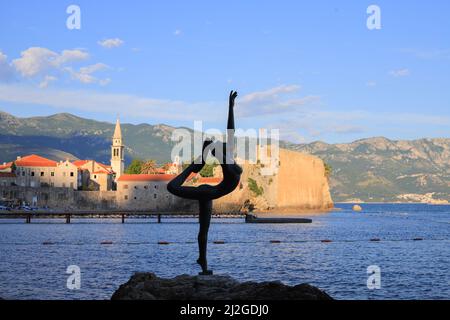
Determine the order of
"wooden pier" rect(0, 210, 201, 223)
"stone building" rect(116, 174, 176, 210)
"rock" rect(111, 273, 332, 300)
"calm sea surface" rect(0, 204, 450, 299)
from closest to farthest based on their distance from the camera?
1. "rock" rect(111, 273, 332, 300)
2. "calm sea surface" rect(0, 204, 450, 299)
3. "wooden pier" rect(0, 210, 201, 223)
4. "stone building" rect(116, 174, 176, 210)

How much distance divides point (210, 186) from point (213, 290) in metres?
3.53

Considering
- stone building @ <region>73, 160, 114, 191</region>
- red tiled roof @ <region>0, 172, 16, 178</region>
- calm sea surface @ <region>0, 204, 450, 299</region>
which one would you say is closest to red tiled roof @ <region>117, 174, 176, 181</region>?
stone building @ <region>73, 160, 114, 191</region>

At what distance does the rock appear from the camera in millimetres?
16766

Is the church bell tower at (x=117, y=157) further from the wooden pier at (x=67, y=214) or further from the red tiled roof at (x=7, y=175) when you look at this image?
the wooden pier at (x=67, y=214)

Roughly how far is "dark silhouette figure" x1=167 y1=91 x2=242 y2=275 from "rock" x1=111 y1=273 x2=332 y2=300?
2.25 metres

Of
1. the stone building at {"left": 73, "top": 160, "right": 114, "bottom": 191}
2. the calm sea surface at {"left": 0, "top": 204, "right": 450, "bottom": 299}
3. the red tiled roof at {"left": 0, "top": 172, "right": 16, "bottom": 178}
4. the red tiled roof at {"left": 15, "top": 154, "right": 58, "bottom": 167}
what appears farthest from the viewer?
the stone building at {"left": 73, "top": 160, "right": 114, "bottom": 191}

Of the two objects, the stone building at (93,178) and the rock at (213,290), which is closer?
the rock at (213,290)

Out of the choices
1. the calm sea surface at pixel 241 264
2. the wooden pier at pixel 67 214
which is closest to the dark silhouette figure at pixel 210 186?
the calm sea surface at pixel 241 264

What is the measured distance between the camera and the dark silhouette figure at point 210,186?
65.8 ft

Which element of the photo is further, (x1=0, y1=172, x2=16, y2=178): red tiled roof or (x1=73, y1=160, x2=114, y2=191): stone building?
(x1=73, y1=160, x2=114, y2=191): stone building

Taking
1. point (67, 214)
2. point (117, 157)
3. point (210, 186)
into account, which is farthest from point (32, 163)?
point (210, 186)

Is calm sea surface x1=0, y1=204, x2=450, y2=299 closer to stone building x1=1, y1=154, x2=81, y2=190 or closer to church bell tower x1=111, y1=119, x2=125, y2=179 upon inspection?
stone building x1=1, y1=154, x2=81, y2=190

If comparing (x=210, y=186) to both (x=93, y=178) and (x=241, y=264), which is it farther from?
(x=93, y=178)

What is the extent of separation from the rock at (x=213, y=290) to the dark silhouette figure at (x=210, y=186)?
2248mm
